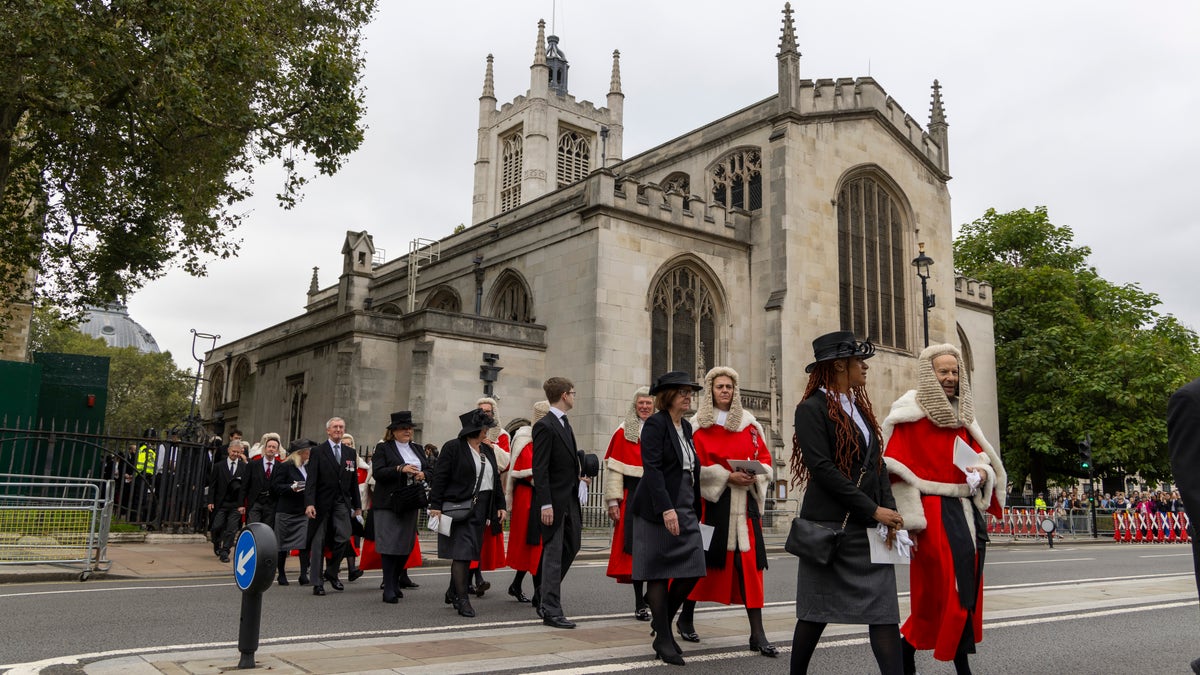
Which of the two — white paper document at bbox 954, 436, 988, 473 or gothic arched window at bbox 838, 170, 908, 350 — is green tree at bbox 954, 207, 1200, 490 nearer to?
gothic arched window at bbox 838, 170, 908, 350

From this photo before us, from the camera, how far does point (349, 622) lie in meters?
7.16

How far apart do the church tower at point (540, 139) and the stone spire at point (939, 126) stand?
2390 cm

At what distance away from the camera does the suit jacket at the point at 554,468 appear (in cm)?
747

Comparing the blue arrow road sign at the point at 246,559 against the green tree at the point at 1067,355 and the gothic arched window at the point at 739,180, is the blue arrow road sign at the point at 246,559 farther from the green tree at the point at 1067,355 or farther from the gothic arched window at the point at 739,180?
the green tree at the point at 1067,355

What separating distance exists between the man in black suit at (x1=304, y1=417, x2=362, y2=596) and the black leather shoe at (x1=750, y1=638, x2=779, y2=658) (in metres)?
5.28

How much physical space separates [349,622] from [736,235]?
2303 cm

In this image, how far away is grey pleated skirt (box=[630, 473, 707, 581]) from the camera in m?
5.83

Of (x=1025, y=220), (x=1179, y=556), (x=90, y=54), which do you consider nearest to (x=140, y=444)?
(x=90, y=54)

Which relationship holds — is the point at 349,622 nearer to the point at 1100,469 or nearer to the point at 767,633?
the point at 767,633

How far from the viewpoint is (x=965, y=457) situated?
16.2 feet

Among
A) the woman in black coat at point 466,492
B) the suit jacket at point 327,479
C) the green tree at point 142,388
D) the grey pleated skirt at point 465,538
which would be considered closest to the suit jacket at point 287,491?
the suit jacket at point 327,479

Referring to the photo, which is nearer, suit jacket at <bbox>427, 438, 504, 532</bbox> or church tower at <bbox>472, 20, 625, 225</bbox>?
suit jacket at <bbox>427, 438, 504, 532</bbox>

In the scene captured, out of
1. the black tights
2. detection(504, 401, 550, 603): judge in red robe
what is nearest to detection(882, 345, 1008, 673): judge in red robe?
the black tights

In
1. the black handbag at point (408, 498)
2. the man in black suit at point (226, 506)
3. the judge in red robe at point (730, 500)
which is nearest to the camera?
the judge in red robe at point (730, 500)
